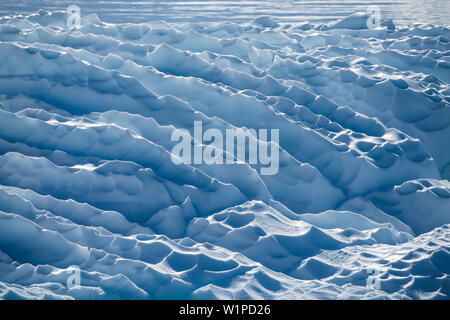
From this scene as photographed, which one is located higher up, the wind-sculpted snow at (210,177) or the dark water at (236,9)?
the dark water at (236,9)

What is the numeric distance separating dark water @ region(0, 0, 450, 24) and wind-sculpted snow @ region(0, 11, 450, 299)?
6.76 metres

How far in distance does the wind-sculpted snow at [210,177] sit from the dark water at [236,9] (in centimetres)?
676

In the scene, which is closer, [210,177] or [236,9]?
[210,177]

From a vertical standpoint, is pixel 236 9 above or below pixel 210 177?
above

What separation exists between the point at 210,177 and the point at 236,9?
1293cm

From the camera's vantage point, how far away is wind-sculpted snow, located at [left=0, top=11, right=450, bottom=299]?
14.2 ft

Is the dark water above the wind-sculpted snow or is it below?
above

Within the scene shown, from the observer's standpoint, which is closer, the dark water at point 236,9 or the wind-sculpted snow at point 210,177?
the wind-sculpted snow at point 210,177

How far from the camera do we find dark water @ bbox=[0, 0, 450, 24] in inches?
600

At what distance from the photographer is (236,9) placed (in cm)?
1745

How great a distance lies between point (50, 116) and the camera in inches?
232

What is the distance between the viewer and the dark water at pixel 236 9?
15.2 meters

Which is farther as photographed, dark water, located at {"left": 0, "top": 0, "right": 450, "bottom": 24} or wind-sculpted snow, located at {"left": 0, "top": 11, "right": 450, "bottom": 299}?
dark water, located at {"left": 0, "top": 0, "right": 450, "bottom": 24}

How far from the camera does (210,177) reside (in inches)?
214
